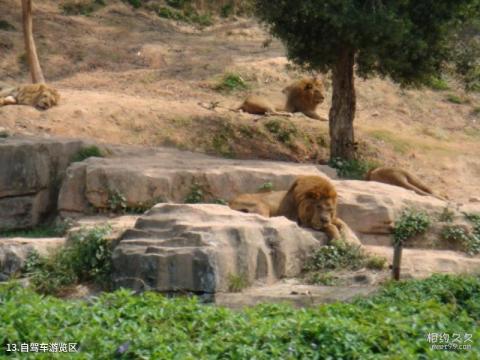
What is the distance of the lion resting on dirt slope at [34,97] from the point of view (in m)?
19.5

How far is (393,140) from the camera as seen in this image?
22.0 m

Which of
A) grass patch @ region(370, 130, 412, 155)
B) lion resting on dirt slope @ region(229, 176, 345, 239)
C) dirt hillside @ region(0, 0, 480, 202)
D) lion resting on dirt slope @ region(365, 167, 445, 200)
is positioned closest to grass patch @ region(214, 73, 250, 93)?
dirt hillside @ region(0, 0, 480, 202)

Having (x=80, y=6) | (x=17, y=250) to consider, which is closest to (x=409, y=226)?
(x=17, y=250)

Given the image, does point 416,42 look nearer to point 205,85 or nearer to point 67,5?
point 205,85

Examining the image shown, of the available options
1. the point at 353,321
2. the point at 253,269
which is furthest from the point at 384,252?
the point at 353,321

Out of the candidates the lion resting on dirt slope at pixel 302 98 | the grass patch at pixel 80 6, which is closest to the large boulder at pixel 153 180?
the lion resting on dirt slope at pixel 302 98

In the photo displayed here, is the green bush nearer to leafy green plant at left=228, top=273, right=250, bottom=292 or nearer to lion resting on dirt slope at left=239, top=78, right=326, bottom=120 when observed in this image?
leafy green plant at left=228, top=273, right=250, bottom=292

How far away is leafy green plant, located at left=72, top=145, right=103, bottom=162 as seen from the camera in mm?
16188

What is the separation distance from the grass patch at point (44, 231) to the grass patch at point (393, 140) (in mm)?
8791

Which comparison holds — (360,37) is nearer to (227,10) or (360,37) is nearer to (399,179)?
(399,179)

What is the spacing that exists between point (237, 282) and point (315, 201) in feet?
8.17

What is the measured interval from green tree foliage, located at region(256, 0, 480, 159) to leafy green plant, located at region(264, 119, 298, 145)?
143cm

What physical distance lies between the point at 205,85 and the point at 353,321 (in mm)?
14790

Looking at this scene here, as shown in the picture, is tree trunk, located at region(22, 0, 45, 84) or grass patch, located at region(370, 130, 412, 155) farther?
grass patch, located at region(370, 130, 412, 155)
